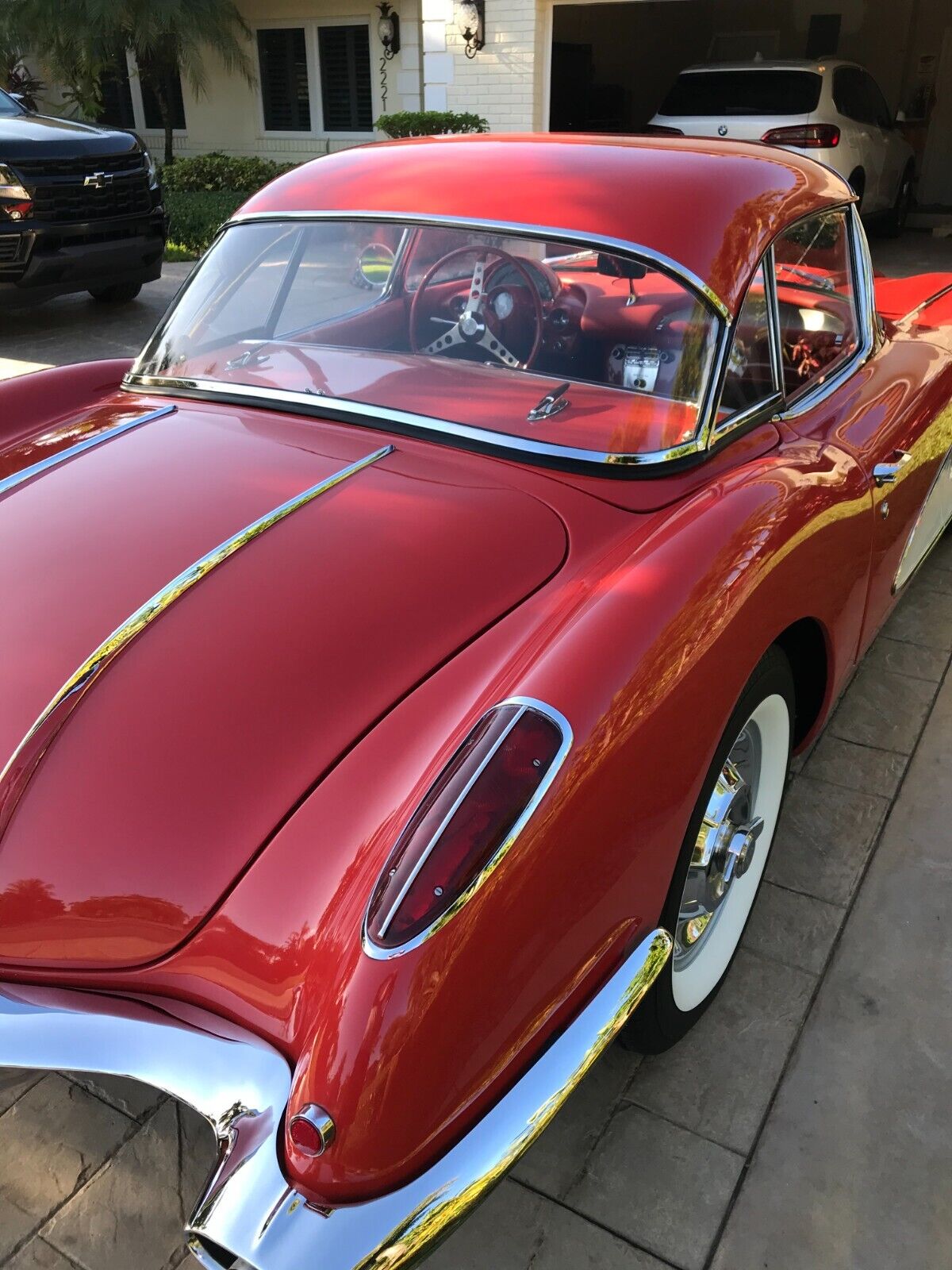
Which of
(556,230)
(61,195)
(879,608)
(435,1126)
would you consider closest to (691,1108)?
(435,1126)

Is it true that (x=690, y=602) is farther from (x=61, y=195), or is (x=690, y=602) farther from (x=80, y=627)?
(x=61, y=195)

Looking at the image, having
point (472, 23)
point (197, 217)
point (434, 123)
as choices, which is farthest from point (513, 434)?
point (472, 23)

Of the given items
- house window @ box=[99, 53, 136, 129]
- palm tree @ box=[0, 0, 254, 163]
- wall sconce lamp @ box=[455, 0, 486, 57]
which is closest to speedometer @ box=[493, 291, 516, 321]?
wall sconce lamp @ box=[455, 0, 486, 57]

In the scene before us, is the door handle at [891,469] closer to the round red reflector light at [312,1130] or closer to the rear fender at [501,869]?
the rear fender at [501,869]

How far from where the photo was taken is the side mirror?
2578mm

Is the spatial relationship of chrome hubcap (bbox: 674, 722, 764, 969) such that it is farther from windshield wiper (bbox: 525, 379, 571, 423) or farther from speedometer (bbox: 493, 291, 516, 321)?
speedometer (bbox: 493, 291, 516, 321)

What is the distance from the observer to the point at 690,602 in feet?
5.39

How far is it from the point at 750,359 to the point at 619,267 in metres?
0.37

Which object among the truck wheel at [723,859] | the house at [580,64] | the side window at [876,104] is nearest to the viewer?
the truck wheel at [723,859]

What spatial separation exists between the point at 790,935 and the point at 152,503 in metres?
1.67

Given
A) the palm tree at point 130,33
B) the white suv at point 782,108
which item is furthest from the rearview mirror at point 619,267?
the palm tree at point 130,33

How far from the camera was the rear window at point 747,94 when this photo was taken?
367 inches

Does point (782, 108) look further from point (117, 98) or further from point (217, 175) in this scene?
point (117, 98)

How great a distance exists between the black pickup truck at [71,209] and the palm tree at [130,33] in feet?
21.8
